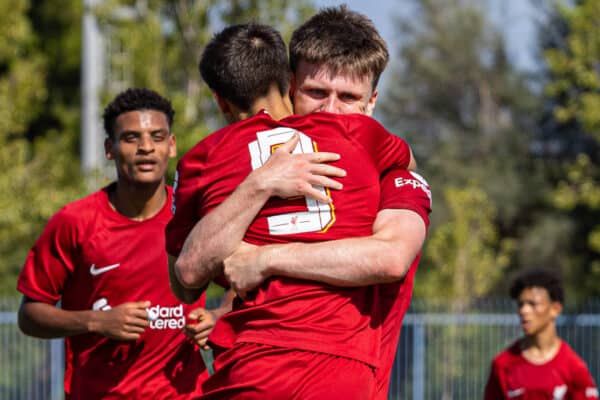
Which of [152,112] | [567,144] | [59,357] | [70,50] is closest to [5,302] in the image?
[59,357]

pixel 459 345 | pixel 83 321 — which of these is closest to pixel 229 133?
pixel 83 321

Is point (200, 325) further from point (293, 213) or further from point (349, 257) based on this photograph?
point (349, 257)

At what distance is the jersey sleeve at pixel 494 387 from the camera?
7.75 m

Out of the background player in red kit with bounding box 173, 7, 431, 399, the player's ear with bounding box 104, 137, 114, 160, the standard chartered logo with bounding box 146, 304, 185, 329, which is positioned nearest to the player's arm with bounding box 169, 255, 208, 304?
the background player in red kit with bounding box 173, 7, 431, 399

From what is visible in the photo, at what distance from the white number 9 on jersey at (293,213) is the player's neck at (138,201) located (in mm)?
2251

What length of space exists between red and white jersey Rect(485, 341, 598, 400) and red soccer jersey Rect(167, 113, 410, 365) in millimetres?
4884

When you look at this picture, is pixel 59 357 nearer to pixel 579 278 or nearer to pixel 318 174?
pixel 318 174

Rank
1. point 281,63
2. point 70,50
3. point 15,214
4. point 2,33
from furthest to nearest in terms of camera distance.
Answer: point 70,50 → point 2,33 → point 15,214 → point 281,63

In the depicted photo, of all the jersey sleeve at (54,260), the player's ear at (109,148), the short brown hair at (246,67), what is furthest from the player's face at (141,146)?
the short brown hair at (246,67)

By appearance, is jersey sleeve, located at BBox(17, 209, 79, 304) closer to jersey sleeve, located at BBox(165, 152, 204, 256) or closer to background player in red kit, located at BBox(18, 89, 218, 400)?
background player in red kit, located at BBox(18, 89, 218, 400)

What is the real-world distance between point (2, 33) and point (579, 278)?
1634cm

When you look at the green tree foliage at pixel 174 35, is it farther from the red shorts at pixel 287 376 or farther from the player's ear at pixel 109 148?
the red shorts at pixel 287 376

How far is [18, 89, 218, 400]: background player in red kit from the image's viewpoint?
5102 millimetres

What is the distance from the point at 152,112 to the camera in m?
5.55
